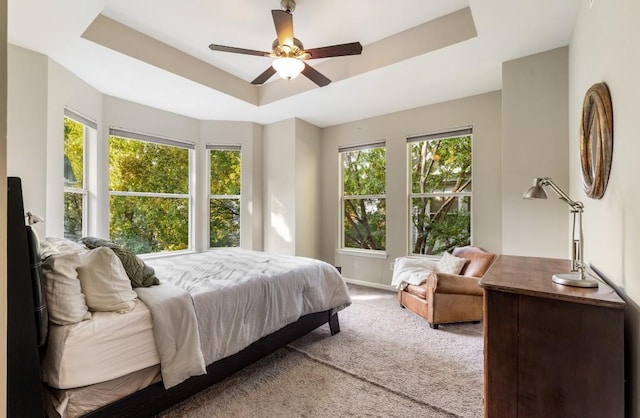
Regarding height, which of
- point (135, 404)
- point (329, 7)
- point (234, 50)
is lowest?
point (135, 404)

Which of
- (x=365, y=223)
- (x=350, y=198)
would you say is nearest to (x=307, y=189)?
(x=350, y=198)

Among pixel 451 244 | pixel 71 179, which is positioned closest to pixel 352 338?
pixel 451 244

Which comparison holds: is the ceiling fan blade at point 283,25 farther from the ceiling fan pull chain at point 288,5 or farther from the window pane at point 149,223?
the window pane at point 149,223

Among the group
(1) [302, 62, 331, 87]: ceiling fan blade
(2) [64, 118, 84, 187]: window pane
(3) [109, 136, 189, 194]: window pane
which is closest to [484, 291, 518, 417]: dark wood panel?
(1) [302, 62, 331, 87]: ceiling fan blade

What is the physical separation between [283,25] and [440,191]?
9.90 feet

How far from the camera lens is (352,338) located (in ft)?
9.48

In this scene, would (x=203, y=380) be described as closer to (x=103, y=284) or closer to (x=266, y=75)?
(x=103, y=284)

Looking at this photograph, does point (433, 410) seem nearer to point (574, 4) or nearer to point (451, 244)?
point (451, 244)

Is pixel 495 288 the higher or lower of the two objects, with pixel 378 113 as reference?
lower

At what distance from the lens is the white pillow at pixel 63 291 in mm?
1462

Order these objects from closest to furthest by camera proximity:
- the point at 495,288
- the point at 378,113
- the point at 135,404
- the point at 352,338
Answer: the point at 495,288 → the point at 135,404 → the point at 352,338 → the point at 378,113

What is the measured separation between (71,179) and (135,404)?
2874 mm

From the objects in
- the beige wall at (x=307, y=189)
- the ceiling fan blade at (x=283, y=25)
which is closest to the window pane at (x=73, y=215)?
the beige wall at (x=307, y=189)

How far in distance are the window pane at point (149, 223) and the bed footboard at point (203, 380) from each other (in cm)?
285
